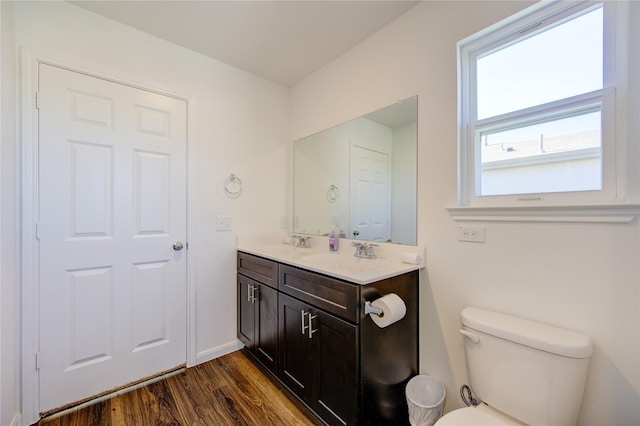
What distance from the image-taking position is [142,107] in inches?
73.2

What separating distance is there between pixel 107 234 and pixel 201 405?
4.11 feet

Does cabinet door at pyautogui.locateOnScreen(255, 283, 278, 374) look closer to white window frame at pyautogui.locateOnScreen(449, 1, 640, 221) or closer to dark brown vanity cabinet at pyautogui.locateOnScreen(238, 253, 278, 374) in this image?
dark brown vanity cabinet at pyautogui.locateOnScreen(238, 253, 278, 374)

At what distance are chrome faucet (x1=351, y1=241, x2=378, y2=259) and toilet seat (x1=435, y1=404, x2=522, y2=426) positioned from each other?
0.90 metres

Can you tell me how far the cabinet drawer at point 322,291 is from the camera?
1.27 meters

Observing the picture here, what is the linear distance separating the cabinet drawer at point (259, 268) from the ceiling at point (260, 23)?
1.62 m

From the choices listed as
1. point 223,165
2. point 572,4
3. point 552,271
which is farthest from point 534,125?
point 223,165

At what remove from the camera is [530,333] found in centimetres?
108

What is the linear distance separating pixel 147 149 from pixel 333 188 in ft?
4.61

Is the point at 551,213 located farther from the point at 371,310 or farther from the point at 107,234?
the point at 107,234

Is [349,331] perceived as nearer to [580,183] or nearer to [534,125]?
[580,183]

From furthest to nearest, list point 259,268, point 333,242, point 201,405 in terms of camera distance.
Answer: point 333,242 → point 259,268 → point 201,405

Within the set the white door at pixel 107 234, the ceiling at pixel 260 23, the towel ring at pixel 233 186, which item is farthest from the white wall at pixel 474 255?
the white door at pixel 107 234

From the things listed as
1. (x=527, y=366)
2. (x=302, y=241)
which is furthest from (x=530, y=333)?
(x=302, y=241)

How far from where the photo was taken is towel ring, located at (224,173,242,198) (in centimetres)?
224
